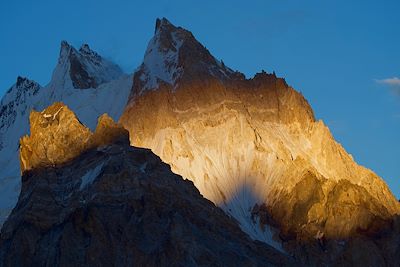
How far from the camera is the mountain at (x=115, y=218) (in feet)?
440

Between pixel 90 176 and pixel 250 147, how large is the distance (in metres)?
23.3

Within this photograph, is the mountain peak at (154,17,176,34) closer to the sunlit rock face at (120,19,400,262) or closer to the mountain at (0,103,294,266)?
the sunlit rock face at (120,19,400,262)

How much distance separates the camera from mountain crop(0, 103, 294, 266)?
134000mm

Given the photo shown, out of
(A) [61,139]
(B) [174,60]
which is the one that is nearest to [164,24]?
(B) [174,60]

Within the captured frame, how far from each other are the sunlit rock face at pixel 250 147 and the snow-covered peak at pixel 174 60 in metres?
0.11

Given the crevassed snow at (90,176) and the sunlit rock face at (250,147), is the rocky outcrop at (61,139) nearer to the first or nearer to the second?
the crevassed snow at (90,176)

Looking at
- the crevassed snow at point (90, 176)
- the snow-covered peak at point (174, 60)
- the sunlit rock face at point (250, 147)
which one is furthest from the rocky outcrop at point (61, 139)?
the snow-covered peak at point (174, 60)

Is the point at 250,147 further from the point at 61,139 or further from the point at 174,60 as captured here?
the point at 61,139

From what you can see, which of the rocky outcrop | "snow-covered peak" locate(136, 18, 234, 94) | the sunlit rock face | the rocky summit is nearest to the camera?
the rocky summit

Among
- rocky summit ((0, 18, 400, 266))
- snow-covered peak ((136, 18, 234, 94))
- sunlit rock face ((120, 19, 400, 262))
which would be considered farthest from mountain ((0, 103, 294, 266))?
snow-covered peak ((136, 18, 234, 94))

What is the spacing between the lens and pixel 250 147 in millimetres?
161250

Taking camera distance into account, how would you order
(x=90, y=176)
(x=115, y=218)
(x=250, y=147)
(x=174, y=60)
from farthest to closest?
(x=174, y=60), (x=250, y=147), (x=90, y=176), (x=115, y=218)

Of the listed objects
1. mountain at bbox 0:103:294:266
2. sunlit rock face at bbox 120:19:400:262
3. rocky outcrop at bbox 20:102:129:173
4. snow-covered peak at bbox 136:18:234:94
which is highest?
snow-covered peak at bbox 136:18:234:94

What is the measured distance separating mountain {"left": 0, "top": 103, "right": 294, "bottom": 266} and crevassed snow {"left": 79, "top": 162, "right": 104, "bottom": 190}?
0.50 ft
